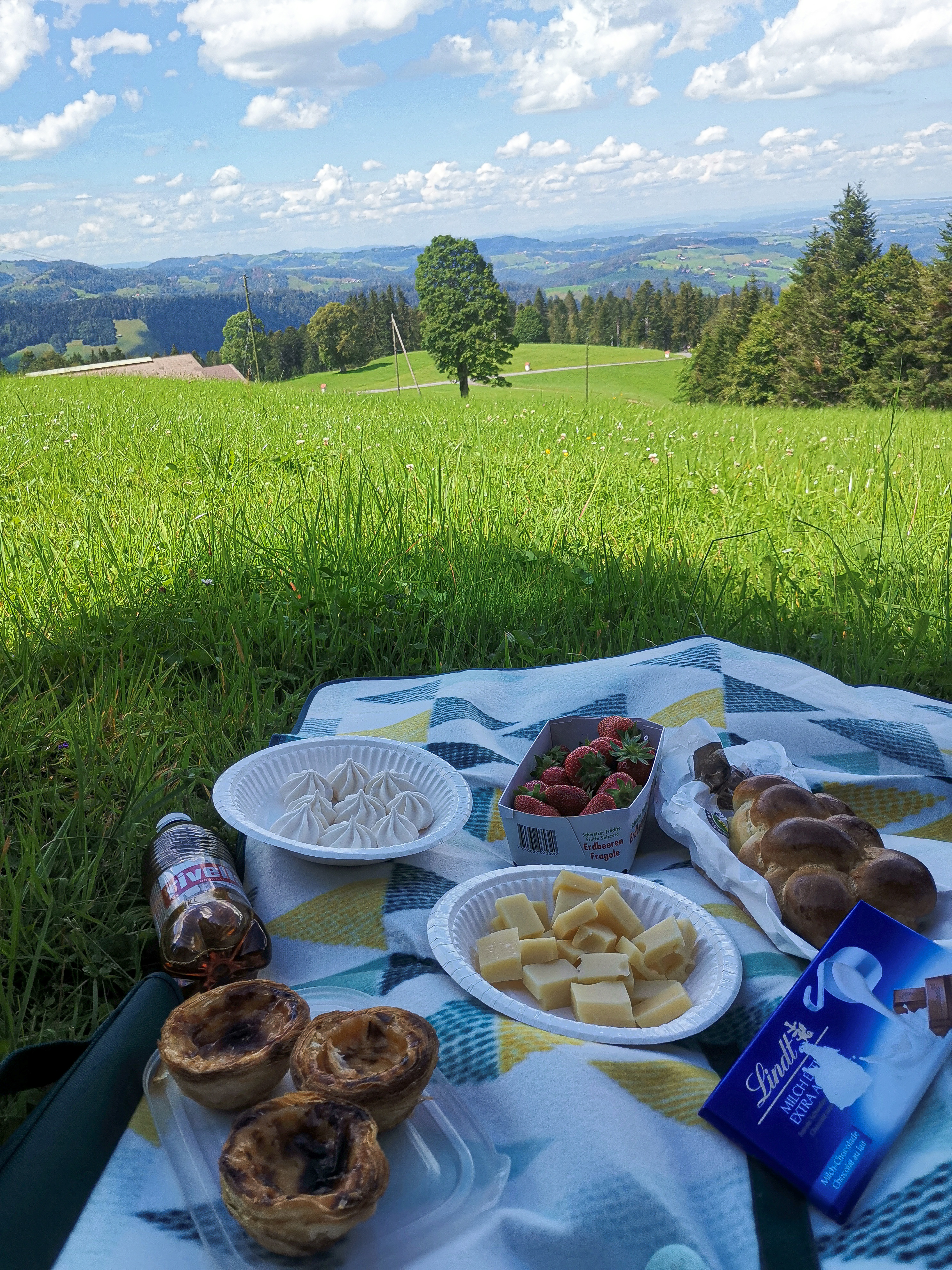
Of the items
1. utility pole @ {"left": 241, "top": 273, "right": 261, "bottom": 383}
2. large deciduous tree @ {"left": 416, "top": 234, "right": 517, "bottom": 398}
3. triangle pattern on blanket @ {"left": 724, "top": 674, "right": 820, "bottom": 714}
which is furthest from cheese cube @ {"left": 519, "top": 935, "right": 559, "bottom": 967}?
large deciduous tree @ {"left": 416, "top": 234, "right": 517, "bottom": 398}

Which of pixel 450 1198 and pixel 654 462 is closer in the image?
pixel 450 1198

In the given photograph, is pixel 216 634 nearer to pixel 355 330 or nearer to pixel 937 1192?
pixel 937 1192

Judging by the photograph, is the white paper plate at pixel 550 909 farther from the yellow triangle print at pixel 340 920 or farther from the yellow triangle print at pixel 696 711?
the yellow triangle print at pixel 696 711

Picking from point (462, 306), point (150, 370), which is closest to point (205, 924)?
point (150, 370)

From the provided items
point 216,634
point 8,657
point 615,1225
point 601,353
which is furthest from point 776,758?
point 601,353

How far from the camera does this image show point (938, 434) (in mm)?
8727

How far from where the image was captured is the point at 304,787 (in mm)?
2107

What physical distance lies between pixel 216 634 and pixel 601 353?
84001 millimetres

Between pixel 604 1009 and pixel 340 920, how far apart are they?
62 cm

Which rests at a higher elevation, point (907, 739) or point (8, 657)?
point (8, 657)

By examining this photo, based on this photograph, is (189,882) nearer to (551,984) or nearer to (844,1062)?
(551,984)

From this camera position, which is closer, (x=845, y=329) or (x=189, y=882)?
(x=189, y=882)

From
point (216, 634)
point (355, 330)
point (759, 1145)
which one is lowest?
point (759, 1145)

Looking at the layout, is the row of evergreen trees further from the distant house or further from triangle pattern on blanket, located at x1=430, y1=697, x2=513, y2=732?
triangle pattern on blanket, located at x1=430, y1=697, x2=513, y2=732
